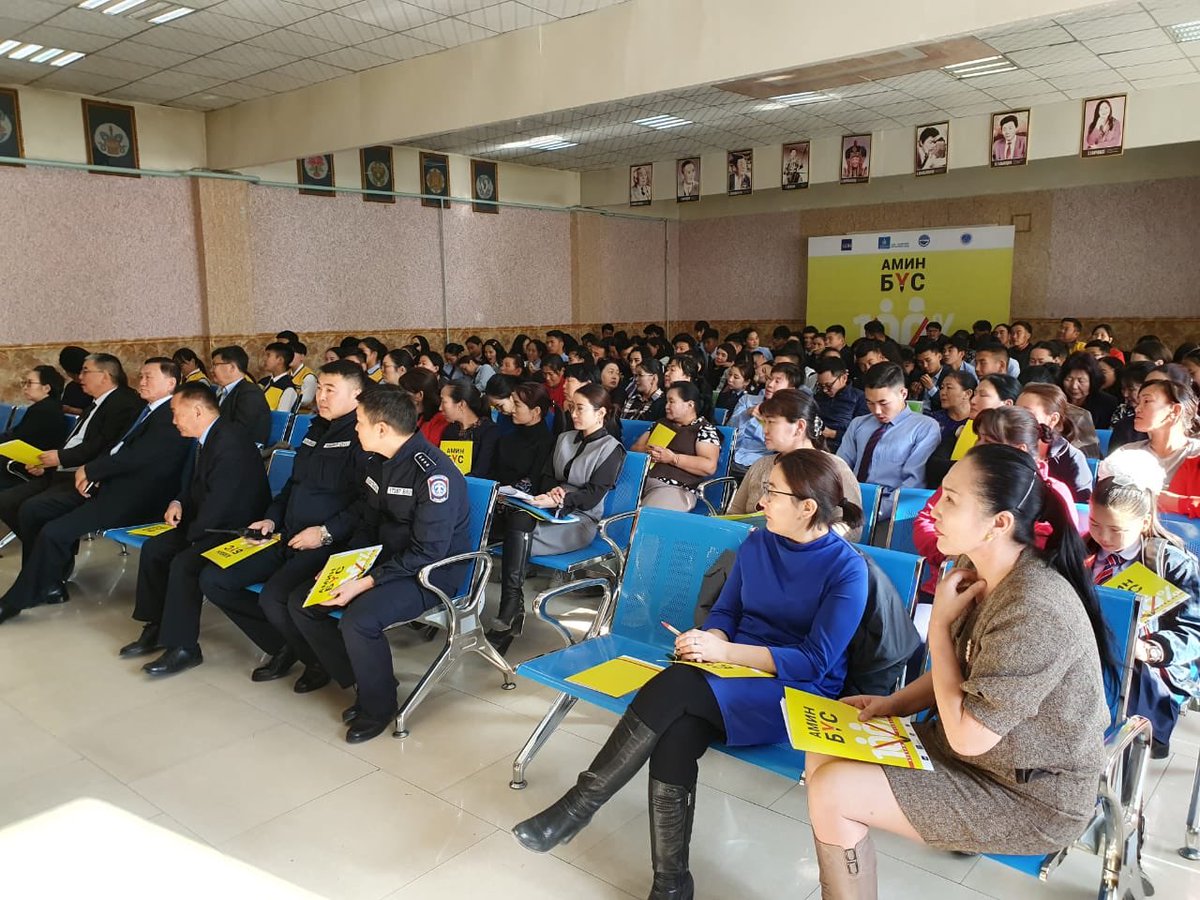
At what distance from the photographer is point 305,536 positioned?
11.8ft

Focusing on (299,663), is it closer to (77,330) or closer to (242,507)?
(242,507)

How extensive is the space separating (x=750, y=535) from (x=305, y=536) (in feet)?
6.46

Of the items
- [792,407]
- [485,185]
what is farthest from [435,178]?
[792,407]

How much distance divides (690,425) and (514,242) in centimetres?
885

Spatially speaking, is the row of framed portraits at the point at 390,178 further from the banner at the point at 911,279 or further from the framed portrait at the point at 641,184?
the banner at the point at 911,279

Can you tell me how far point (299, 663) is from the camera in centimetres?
388

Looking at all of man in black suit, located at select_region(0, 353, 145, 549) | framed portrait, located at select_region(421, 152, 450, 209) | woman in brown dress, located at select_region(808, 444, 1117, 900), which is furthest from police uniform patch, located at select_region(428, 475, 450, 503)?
framed portrait, located at select_region(421, 152, 450, 209)

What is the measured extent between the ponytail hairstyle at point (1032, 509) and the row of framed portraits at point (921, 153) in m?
8.21

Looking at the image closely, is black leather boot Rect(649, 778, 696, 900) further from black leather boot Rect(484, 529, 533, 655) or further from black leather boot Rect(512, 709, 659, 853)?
black leather boot Rect(484, 529, 533, 655)

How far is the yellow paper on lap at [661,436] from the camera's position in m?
4.66

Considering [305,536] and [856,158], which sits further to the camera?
[856,158]

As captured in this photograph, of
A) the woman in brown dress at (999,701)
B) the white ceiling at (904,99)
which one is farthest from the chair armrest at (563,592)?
the white ceiling at (904,99)

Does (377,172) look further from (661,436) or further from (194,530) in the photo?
(194,530)

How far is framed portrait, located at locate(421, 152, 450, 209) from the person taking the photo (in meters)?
11.4
